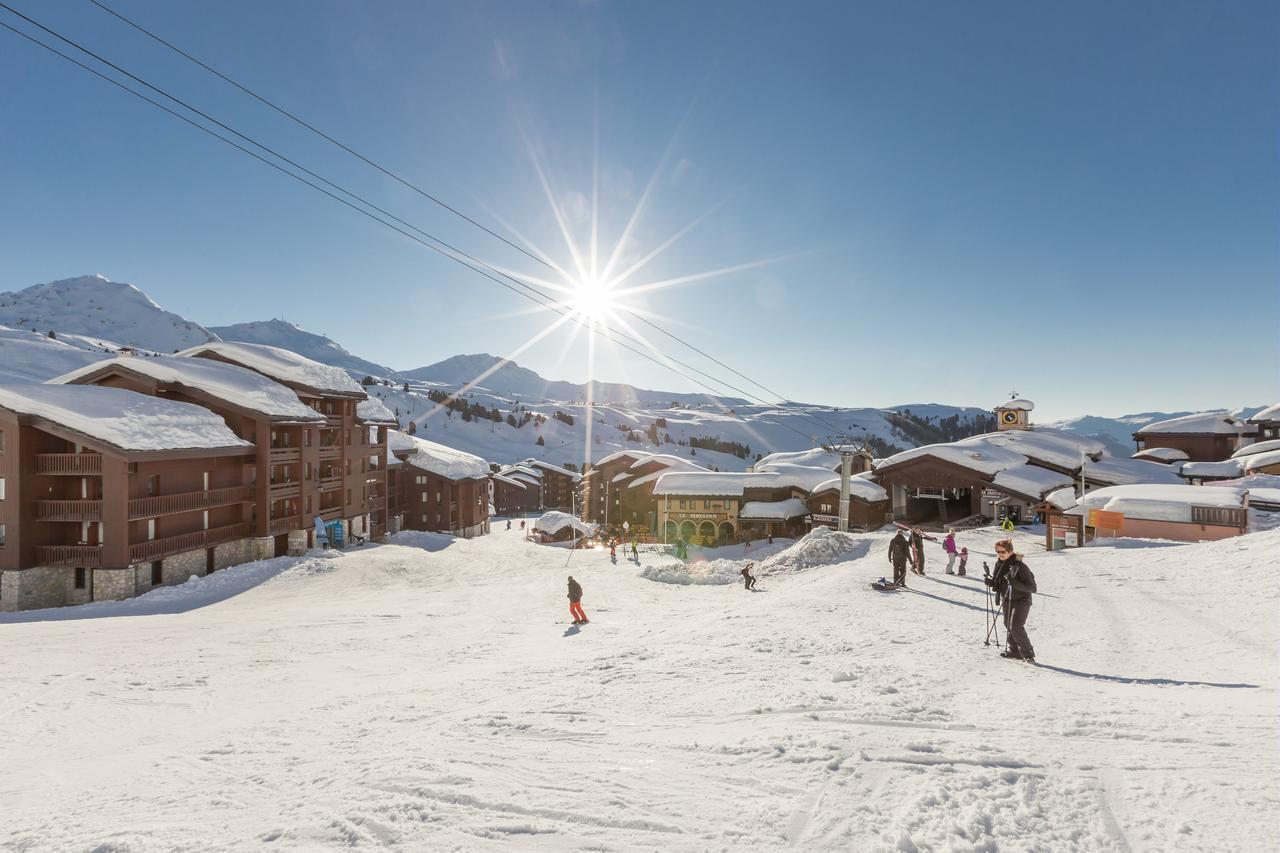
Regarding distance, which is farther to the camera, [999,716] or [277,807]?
[999,716]

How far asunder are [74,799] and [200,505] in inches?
1169

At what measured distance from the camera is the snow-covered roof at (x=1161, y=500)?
26.4 meters

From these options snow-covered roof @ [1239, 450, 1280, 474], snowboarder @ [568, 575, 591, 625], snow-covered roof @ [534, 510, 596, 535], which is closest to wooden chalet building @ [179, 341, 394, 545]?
snow-covered roof @ [534, 510, 596, 535]

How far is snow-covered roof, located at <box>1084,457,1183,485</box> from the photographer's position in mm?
41031

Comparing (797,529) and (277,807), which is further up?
(277,807)

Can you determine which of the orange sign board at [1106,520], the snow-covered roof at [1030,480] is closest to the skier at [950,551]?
the orange sign board at [1106,520]

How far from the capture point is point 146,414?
28984mm

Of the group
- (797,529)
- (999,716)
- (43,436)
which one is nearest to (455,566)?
(43,436)

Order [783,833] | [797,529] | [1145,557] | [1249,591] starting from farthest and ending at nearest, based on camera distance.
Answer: [797,529] < [1145,557] < [1249,591] < [783,833]

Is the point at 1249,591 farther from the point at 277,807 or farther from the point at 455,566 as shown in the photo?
the point at 455,566

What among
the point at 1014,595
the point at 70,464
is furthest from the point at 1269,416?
the point at 70,464

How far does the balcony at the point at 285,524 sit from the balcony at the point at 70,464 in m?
10.0

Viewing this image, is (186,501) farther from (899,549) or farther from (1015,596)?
(1015,596)

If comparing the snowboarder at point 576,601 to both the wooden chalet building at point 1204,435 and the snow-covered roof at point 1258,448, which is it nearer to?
the snow-covered roof at point 1258,448
